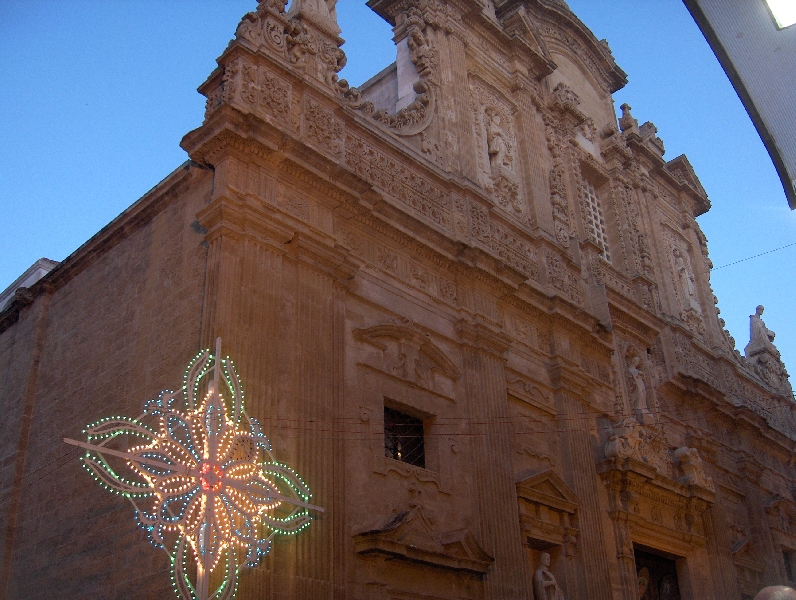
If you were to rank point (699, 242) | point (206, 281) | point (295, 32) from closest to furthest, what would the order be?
1. point (206, 281)
2. point (295, 32)
3. point (699, 242)

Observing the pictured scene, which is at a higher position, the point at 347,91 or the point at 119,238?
the point at 347,91

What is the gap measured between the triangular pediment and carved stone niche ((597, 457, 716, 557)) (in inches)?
54.2

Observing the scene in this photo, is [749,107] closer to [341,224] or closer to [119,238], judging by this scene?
[341,224]

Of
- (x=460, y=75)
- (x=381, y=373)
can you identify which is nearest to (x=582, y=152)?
(x=460, y=75)

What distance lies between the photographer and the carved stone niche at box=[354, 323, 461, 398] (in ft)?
38.1

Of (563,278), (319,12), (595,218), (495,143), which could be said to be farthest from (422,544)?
(595,218)

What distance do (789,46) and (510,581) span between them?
7955 millimetres

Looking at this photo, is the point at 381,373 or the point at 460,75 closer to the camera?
the point at 381,373

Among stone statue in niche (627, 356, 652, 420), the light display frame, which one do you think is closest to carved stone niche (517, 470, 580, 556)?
stone statue in niche (627, 356, 652, 420)

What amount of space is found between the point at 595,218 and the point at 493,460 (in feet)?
31.4

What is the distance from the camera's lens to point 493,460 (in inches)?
493

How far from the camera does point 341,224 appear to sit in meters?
12.0

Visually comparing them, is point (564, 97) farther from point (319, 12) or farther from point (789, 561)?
point (789, 561)

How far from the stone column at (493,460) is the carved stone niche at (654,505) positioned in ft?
9.68
